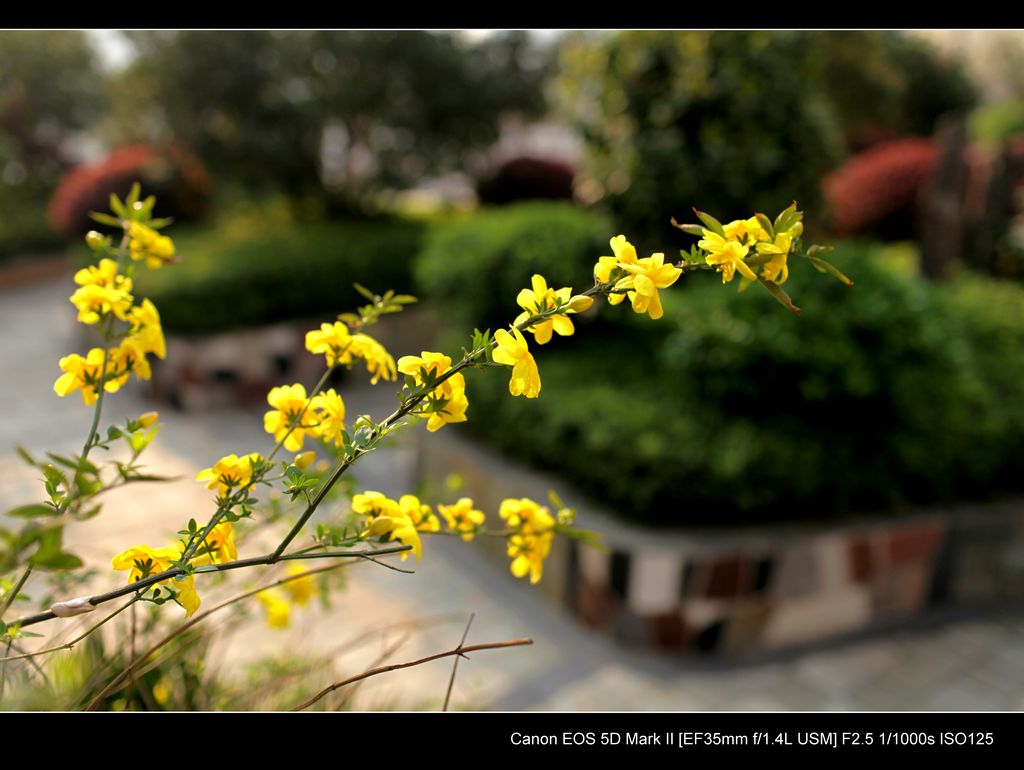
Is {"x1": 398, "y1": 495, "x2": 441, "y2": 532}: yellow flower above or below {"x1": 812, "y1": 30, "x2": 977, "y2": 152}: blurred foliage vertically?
below

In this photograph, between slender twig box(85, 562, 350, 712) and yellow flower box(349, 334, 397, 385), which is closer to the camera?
slender twig box(85, 562, 350, 712)

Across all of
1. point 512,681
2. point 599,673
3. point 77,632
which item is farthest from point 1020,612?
point 77,632

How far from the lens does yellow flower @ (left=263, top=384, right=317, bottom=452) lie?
1036 mm

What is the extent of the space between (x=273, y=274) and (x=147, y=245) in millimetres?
4570

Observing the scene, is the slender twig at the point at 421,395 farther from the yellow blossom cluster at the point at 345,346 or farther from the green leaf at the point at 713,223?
the yellow blossom cluster at the point at 345,346

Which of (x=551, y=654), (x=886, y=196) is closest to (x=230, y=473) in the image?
(x=551, y=654)

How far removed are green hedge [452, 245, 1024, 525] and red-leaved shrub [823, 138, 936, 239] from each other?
12.7 ft

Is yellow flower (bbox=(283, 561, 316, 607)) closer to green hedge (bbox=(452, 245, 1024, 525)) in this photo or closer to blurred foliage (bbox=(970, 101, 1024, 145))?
green hedge (bbox=(452, 245, 1024, 525))

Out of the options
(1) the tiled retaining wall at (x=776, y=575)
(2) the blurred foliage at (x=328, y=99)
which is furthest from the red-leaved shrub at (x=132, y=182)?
(1) the tiled retaining wall at (x=776, y=575)

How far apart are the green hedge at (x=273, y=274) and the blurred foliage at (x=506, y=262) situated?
178cm

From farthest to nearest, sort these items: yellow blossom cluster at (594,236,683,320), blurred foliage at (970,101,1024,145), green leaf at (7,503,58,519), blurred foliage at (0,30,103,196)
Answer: blurred foliage at (970,101,1024,145) < blurred foliage at (0,30,103,196) < yellow blossom cluster at (594,236,683,320) < green leaf at (7,503,58,519)

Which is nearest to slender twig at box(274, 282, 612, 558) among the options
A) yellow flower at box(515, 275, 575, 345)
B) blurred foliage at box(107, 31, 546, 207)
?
yellow flower at box(515, 275, 575, 345)

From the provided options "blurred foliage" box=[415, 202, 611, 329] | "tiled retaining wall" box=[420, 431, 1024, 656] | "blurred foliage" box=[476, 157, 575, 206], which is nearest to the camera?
"tiled retaining wall" box=[420, 431, 1024, 656]

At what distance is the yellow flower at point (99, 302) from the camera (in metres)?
0.96
